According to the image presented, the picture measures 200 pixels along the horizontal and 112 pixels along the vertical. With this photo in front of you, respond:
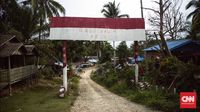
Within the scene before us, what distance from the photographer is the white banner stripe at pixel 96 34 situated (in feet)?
65.3

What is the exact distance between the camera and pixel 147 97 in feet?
54.1

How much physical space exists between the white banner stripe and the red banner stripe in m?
0.26

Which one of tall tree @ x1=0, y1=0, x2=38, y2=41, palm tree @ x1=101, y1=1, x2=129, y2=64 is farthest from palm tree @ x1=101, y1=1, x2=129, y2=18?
tall tree @ x1=0, y1=0, x2=38, y2=41

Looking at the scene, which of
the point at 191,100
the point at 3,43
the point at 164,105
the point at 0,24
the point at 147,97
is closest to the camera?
the point at 191,100

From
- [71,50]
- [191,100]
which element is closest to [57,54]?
[71,50]

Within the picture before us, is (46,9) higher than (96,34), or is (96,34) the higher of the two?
(46,9)

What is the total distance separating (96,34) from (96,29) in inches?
15.5

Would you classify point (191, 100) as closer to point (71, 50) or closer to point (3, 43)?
point (3, 43)

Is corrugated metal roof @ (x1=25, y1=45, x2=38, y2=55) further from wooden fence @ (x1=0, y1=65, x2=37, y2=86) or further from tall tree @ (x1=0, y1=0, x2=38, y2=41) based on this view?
tall tree @ (x1=0, y1=0, x2=38, y2=41)

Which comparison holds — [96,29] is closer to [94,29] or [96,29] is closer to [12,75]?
→ [94,29]

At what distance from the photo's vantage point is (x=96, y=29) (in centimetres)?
2041

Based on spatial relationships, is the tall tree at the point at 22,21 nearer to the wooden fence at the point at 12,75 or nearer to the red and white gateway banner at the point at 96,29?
the wooden fence at the point at 12,75

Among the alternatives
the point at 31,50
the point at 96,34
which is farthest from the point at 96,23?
Result: the point at 31,50

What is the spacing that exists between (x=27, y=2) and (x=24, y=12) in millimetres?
5122
